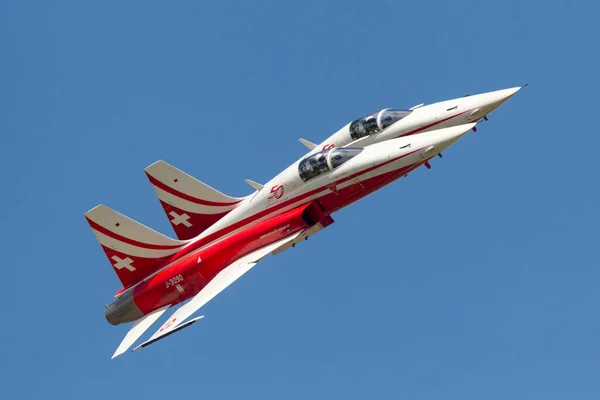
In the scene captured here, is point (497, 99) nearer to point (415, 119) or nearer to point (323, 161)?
point (415, 119)

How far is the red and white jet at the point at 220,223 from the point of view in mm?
34688

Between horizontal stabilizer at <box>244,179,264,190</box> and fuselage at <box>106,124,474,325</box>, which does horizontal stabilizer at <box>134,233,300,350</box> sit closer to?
fuselage at <box>106,124,474,325</box>

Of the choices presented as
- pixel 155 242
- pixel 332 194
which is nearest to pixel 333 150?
pixel 332 194

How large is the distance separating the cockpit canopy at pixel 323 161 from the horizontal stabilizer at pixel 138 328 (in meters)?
6.76

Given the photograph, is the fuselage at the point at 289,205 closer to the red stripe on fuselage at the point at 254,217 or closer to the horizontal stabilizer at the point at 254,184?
the red stripe on fuselage at the point at 254,217

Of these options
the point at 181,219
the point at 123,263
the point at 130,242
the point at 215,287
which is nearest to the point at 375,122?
the point at 181,219

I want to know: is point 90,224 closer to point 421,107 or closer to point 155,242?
point 155,242

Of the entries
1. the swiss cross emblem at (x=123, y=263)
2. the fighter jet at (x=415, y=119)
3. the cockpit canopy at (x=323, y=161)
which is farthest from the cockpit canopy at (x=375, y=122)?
the swiss cross emblem at (x=123, y=263)

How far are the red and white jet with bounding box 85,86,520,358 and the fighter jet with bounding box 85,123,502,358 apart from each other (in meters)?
0.03

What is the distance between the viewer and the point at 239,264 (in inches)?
1393

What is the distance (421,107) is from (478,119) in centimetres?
251

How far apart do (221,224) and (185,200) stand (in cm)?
238

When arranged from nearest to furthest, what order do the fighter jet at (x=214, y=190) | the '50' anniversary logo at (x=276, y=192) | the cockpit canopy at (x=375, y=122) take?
the '50' anniversary logo at (x=276, y=192) < the fighter jet at (x=214, y=190) < the cockpit canopy at (x=375, y=122)

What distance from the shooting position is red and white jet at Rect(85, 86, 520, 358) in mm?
34688
